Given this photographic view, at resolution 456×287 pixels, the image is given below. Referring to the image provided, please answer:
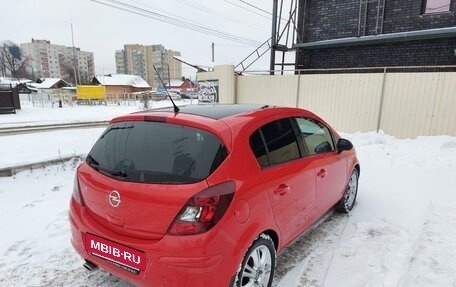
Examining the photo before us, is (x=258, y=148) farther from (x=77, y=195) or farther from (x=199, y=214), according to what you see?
(x=77, y=195)

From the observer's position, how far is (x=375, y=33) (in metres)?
11.6

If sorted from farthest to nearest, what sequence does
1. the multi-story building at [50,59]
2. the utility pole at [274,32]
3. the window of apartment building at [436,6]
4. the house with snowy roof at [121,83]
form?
the multi-story building at [50,59]
the house with snowy roof at [121,83]
the utility pole at [274,32]
the window of apartment building at [436,6]

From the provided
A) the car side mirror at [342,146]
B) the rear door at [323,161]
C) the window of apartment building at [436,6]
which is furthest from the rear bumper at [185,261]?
the window of apartment building at [436,6]

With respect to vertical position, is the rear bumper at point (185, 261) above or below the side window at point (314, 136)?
below

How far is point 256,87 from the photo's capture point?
1301 cm

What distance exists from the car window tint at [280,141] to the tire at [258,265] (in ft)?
2.14

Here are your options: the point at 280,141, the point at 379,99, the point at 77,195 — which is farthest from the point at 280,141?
the point at 379,99

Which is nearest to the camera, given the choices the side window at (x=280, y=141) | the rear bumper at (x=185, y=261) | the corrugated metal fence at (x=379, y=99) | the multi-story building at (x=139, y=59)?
the rear bumper at (x=185, y=261)

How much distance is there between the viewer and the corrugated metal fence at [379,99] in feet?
27.9

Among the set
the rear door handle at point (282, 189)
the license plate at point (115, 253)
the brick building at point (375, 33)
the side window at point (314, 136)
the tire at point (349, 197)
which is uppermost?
the brick building at point (375, 33)

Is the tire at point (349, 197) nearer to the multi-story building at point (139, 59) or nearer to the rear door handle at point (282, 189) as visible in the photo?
the rear door handle at point (282, 189)

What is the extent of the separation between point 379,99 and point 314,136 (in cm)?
Answer: 704

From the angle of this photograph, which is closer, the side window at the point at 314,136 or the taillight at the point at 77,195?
the taillight at the point at 77,195

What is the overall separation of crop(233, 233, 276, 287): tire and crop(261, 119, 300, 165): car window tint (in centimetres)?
65
